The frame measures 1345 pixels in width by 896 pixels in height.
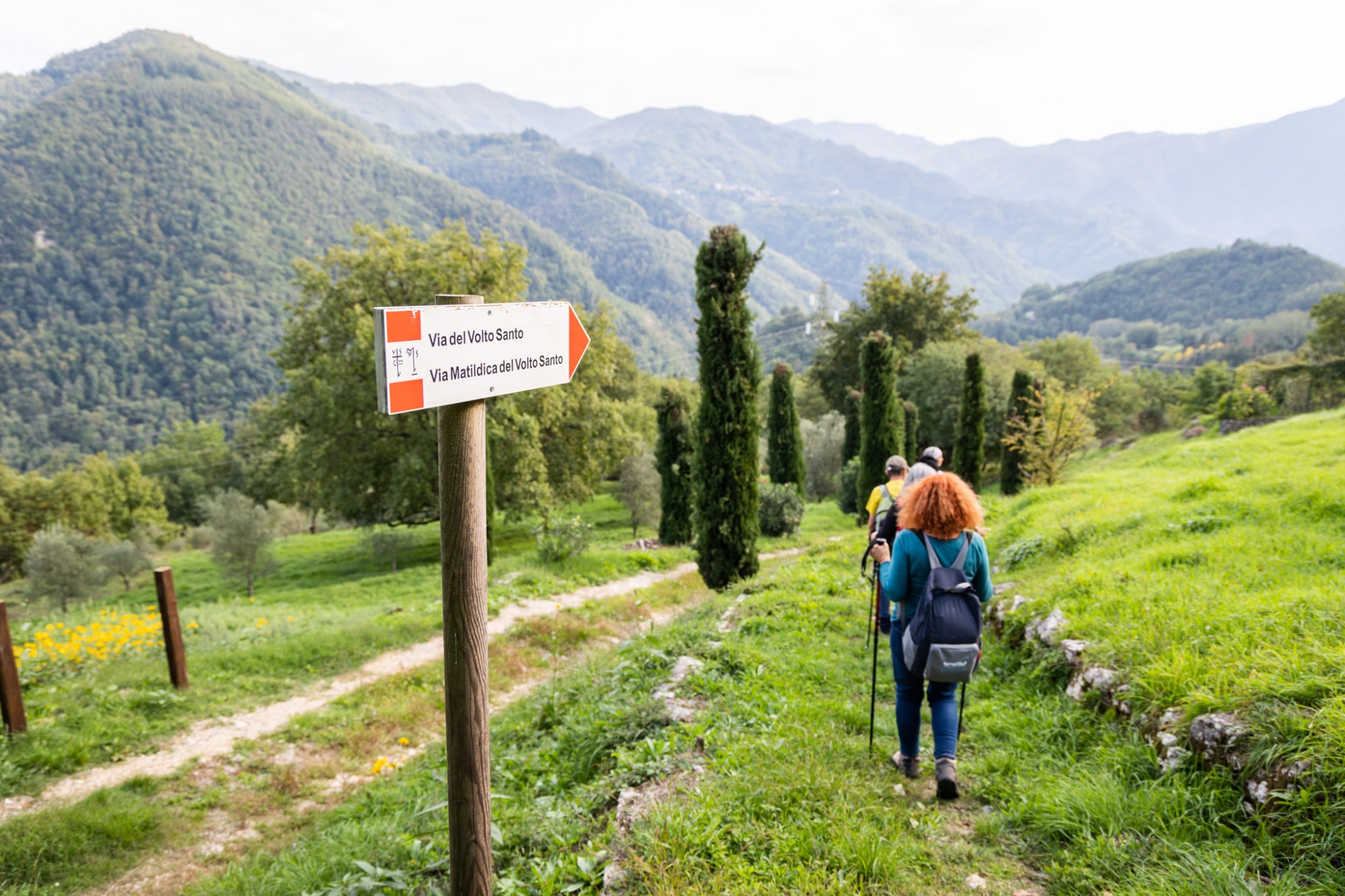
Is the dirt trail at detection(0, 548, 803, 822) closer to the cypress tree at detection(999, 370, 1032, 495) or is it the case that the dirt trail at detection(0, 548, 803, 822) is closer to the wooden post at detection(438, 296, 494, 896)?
the wooden post at detection(438, 296, 494, 896)

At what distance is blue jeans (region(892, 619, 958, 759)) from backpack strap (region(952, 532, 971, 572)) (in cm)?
58

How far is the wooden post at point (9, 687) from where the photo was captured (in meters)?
6.05

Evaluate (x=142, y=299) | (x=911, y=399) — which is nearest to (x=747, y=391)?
(x=911, y=399)

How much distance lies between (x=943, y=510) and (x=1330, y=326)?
46254 mm

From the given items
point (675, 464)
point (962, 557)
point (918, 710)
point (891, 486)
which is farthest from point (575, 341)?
point (675, 464)

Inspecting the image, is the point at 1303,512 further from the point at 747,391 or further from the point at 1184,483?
the point at 747,391

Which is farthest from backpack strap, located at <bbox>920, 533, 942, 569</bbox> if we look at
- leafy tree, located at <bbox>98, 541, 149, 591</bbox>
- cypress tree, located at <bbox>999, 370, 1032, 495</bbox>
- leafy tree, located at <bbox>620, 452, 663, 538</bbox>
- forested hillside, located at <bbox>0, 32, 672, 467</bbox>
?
forested hillside, located at <bbox>0, 32, 672, 467</bbox>

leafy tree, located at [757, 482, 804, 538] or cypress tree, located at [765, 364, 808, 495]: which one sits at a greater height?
cypress tree, located at [765, 364, 808, 495]

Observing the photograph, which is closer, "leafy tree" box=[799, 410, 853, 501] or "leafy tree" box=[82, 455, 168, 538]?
"leafy tree" box=[799, 410, 853, 501]

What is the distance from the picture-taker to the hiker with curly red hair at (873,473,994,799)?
3.79m

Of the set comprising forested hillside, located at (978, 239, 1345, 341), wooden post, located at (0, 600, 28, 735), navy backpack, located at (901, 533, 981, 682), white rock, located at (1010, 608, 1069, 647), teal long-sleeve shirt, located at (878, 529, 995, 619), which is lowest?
wooden post, located at (0, 600, 28, 735)

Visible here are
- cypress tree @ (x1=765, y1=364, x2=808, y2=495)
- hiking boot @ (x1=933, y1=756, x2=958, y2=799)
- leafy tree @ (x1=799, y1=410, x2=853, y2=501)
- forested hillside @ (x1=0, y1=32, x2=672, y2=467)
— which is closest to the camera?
hiking boot @ (x1=933, y1=756, x2=958, y2=799)

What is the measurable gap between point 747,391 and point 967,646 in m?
8.13

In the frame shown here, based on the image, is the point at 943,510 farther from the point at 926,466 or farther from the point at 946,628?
the point at 926,466
